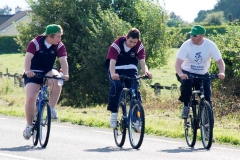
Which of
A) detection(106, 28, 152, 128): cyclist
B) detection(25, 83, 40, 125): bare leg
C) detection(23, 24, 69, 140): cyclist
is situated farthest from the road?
detection(106, 28, 152, 128): cyclist

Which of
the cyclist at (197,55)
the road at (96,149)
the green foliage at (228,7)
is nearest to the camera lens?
the road at (96,149)

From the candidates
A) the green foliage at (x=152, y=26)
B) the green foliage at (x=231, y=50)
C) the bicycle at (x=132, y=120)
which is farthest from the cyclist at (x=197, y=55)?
the green foliage at (x=152, y=26)

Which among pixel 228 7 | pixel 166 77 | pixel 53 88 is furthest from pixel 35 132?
pixel 228 7

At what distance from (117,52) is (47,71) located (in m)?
1.16

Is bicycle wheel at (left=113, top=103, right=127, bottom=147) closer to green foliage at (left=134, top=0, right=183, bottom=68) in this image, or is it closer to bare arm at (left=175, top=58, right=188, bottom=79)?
bare arm at (left=175, top=58, right=188, bottom=79)

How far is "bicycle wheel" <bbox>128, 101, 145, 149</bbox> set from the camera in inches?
438

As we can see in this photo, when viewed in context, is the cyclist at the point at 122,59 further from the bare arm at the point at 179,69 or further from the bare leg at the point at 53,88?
the bare leg at the point at 53,88

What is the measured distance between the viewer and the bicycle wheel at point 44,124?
11.5 m

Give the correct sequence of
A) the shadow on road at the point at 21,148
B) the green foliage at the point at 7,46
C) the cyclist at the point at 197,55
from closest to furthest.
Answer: the shadow on road at the point at 21,148
the cyclist at the point at 197,55
the green foliage at the point at 7,46

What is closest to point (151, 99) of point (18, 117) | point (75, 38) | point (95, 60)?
point (95, 60)

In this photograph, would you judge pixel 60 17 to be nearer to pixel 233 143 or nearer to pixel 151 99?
pixel 151 99

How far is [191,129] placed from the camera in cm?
1208

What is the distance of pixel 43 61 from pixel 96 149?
1625 mm

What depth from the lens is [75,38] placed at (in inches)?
1085
